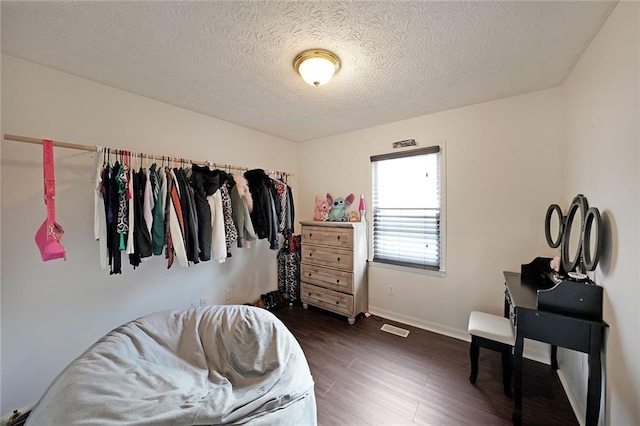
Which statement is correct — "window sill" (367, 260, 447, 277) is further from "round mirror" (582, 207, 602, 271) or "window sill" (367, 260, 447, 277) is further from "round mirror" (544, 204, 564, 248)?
"round mirror" (582, 207, 602, 271)

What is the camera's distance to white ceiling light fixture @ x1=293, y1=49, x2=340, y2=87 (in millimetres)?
1542

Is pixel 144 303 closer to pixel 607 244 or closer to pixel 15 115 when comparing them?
pixel 15 115

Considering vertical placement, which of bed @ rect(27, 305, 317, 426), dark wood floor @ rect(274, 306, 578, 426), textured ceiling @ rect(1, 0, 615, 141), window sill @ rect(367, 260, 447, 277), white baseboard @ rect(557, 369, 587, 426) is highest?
textured ceiling @ rect(1, 0, 615, 141)

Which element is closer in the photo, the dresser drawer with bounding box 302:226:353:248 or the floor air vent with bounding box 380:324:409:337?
the floor air vent with bounding box 380:324:409:337

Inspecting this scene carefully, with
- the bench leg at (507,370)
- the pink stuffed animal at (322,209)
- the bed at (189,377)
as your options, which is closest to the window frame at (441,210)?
the bench leg at (507,370)

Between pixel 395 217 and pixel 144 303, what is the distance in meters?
2.85

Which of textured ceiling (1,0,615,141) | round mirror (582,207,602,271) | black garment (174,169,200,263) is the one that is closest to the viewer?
textured ceiling (1,0,615,141)

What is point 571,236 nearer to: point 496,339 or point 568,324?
point 568,324

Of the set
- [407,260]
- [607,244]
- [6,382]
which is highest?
[607,244]

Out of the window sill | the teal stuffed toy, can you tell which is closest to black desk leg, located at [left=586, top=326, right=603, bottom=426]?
the window sill

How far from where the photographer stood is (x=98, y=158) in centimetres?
171

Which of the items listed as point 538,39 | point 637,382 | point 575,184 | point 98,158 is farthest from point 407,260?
point 98,158

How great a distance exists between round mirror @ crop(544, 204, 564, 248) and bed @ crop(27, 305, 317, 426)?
2194mm

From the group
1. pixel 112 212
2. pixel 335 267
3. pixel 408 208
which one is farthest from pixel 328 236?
pixel 112 212
